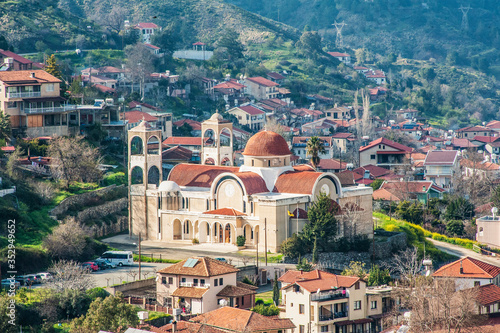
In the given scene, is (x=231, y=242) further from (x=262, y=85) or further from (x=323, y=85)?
(x=323, y=85)


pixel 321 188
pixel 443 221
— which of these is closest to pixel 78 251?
pixel 321 188

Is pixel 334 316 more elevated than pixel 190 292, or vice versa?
pixel 190 292

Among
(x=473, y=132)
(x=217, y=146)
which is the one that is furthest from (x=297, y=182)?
(x=473, y=132)

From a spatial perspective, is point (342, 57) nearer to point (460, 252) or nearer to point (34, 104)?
point (34, 104)

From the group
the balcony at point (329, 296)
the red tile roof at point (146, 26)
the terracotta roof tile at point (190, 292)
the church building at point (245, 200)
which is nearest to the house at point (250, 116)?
the red tile roof at point (146, 26)

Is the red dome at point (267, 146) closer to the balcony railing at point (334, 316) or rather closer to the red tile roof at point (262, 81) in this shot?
the balcony railing at point (334, 316)

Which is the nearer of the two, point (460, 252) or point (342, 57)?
point (460, 252)
